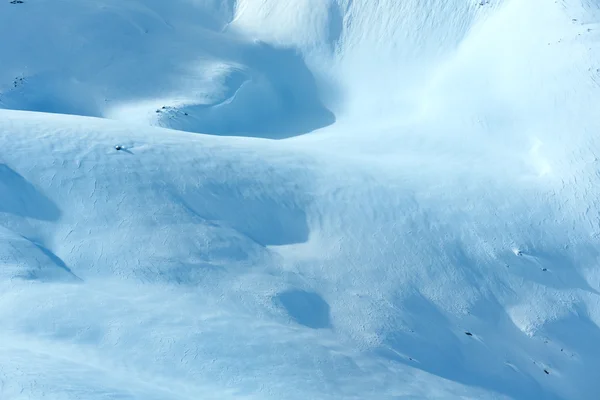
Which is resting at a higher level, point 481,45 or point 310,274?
point 481,45

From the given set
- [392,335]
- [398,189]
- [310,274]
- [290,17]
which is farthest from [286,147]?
[290,17]

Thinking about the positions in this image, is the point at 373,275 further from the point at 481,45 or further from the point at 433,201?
the point at 481,45

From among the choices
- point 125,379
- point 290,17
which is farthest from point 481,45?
point 125,379

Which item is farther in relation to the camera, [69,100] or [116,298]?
[69,100]

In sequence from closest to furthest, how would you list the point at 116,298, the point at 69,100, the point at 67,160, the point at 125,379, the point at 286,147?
the point at 125,379 < the point at 116,298 < the point at 67,160 < the point at 286,147 < the point at 69,100

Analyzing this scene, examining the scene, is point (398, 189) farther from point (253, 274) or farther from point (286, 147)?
point (253, 274)

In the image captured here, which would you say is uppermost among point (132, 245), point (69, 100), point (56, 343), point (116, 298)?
point (69, 100)

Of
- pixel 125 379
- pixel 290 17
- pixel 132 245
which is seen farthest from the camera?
pixel 290 17
